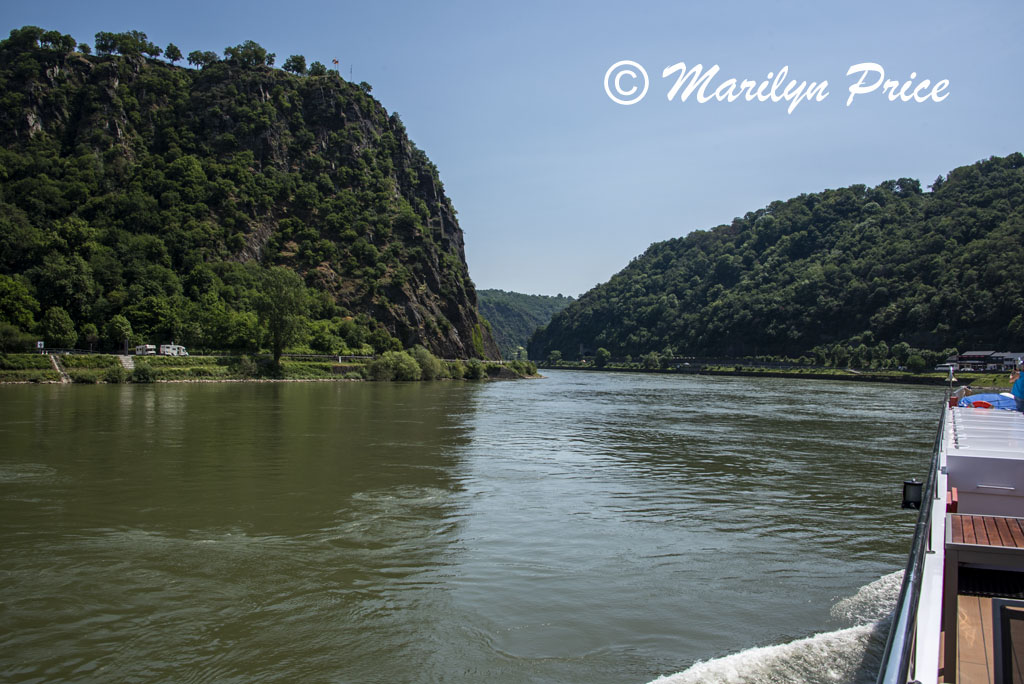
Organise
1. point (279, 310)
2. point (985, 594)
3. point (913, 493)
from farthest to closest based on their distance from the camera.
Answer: point (279, 310) < point (913, 493) < point (985, 594)

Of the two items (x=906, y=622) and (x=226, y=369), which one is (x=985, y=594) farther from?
(x=226, y=369)

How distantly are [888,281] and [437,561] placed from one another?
151451 mm

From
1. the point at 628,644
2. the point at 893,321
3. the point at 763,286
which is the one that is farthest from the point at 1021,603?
the point at 763,286

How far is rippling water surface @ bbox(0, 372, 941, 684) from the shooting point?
8.36m

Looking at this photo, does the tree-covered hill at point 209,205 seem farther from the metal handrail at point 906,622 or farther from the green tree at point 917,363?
the metal handrail at point 906,622

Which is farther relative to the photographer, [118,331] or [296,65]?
[296,65]

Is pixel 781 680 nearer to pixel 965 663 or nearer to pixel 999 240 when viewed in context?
pixel 965 663

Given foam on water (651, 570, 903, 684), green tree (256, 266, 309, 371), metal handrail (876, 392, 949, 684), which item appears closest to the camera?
metal handrail (876, 392, 949, 684)

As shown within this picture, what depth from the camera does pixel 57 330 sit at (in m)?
76.7

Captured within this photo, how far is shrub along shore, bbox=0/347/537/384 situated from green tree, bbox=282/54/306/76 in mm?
85822

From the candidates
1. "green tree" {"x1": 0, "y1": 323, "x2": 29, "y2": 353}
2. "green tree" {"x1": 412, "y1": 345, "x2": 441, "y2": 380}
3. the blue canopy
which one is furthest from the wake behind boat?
"green tree" {"x1": 412, "y1": 345, "x2": 441, "y2": 380}

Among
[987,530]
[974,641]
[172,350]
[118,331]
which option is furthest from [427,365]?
[974,641]

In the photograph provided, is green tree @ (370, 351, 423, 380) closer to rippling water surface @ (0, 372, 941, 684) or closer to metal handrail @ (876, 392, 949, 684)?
rippling water surface @ (0, 372, 941, 684)

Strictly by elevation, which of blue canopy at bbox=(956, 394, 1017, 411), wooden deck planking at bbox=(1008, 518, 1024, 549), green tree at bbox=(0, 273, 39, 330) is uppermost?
green tree at bbox=(0, 273, 39, 330)
